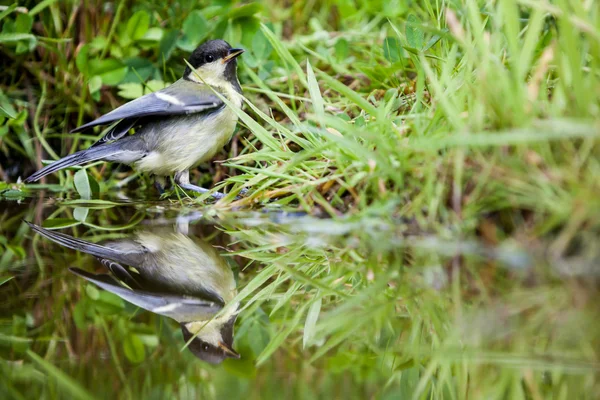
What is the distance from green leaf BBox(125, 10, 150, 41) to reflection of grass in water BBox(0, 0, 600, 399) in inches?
50.8

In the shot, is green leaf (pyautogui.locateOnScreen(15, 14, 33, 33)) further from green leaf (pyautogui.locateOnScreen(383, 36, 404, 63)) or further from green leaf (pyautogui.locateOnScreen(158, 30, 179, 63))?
green leaf (pyautogui.locateOnScreen(383, 36, 404, 63))

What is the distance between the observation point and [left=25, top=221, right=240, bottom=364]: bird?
194 cm

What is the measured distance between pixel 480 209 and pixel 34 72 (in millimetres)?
3077

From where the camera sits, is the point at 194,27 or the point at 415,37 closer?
the point at 415,37

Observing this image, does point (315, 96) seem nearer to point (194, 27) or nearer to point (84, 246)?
point (84, 246)

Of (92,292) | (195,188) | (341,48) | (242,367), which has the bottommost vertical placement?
(195,188)

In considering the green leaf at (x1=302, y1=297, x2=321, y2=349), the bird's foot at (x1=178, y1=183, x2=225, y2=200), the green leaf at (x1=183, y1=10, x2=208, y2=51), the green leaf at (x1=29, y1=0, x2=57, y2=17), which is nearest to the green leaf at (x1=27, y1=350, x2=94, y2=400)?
the green leaf at (x1=302, y1=297, x2=321, y2=349)

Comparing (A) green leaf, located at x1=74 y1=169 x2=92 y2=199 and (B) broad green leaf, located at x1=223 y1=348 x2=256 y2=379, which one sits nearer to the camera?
(B) broad green leaf, located at x1=223 y1=348 x2=256 y2=379

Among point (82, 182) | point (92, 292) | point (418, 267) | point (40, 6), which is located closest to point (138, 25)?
point (40, 6)

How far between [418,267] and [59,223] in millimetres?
1832

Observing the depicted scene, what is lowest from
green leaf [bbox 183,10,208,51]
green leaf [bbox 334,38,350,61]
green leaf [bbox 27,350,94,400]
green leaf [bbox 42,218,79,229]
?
green leaf [bbox 42,218,79,229]

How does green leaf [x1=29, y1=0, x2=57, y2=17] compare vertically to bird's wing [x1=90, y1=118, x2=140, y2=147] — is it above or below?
above

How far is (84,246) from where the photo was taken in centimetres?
294

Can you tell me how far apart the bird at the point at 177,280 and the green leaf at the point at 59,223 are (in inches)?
5.5
